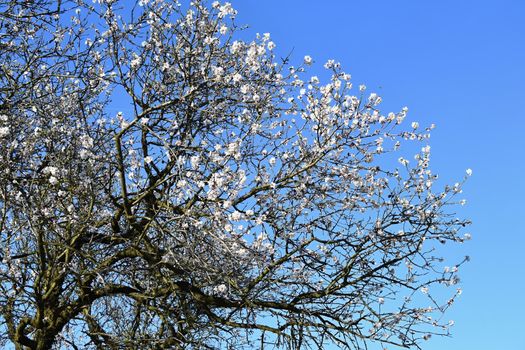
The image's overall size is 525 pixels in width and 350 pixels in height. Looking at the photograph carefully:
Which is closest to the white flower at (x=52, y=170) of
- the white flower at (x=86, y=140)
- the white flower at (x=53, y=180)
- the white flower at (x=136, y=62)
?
the white flower at (x=53, y=180)

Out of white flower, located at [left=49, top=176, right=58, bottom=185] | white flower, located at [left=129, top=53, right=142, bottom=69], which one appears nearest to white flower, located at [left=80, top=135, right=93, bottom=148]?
white flower, located at [left=49, top=176, right=58, bottom=185]

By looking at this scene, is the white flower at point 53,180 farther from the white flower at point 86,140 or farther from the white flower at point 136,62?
the white flower at point 136,62

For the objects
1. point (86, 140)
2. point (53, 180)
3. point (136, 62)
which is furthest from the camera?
point (136, 62)

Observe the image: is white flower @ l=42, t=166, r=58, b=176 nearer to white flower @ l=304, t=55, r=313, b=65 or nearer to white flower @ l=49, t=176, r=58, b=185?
white flower @ l=49, t=176, r=58, b=185

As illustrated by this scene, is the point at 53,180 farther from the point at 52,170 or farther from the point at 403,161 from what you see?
the point at 403,161

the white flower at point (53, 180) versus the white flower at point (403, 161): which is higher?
the white flower at point (403, 161)

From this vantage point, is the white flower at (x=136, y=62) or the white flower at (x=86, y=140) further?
the white flower at (x=136, y=62)

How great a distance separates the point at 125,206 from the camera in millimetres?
7648

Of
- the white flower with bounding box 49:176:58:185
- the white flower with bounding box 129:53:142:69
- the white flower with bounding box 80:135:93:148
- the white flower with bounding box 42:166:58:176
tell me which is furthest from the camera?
the white flower with bounding box 129:53:142:69

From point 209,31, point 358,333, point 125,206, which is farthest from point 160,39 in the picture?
point 358,333

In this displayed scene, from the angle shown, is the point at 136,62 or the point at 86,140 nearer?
the point at 86,140

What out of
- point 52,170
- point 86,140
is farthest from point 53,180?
point 86,140

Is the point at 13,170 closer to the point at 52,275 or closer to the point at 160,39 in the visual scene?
the point at 52,275

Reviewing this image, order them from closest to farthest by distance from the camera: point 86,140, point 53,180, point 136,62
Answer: point 53,180 < point 86,140 < point 136,62
